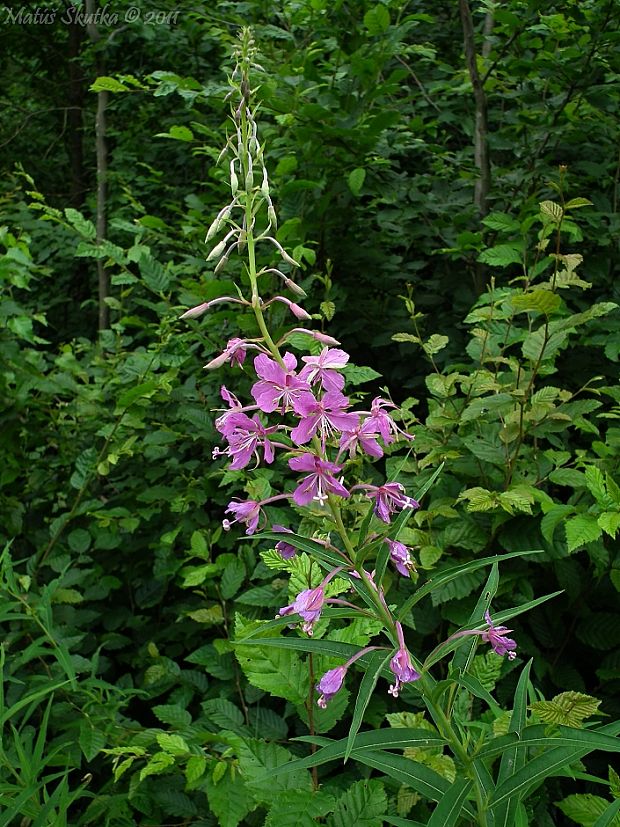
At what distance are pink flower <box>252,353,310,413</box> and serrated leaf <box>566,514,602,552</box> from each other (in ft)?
3.07

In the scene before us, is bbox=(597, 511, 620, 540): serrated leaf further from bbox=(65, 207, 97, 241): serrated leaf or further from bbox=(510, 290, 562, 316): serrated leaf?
bbox=(65, 207, 97, 241): serrated leaf

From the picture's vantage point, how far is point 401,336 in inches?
90.5

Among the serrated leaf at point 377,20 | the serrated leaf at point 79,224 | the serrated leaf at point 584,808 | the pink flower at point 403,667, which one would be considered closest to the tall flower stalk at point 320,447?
the pink flower at point 403,667

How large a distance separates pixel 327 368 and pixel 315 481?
0.59ft

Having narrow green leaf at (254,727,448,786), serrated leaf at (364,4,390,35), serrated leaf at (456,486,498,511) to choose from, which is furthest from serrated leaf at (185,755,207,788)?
serrated leaf at (364,4,390,35)

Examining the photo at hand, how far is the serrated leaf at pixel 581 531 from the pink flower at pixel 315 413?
87 centimetres

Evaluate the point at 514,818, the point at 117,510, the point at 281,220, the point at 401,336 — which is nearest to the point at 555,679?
the point at 514,818

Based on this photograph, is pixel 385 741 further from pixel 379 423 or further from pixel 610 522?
pixel 610 522

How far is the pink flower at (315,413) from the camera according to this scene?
1.12 metres

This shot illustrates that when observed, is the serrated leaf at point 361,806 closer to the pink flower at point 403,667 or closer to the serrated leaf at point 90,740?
the pink flower at point 403,667

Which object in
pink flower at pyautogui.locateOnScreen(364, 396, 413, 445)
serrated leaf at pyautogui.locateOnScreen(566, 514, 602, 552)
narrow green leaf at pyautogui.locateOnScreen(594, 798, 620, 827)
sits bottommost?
narrow green leaf at pyautogui.locateOnScreen(594, 798, 620, 827)

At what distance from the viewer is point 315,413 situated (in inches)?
44.5

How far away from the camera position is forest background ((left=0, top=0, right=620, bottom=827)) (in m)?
2.02

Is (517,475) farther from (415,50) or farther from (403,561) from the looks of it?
(415,50)
